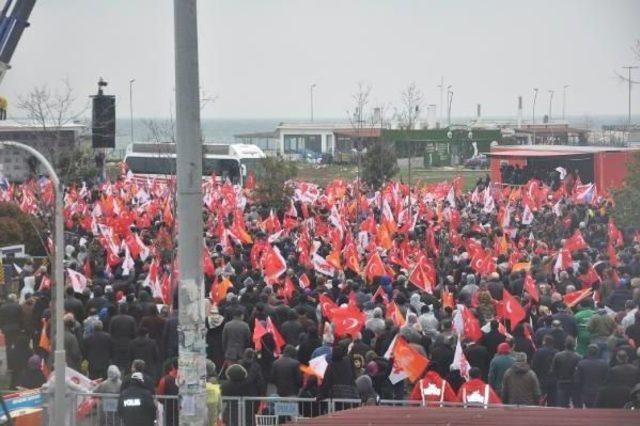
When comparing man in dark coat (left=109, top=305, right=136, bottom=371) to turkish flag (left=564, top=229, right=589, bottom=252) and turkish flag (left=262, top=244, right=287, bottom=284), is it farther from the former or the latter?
turkish flag (left=564, top=229, right=589, bottom=252)

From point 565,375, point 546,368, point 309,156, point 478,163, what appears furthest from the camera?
point 309,156

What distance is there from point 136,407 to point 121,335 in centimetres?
391

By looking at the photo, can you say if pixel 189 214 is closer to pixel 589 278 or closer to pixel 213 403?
pixel 213 403

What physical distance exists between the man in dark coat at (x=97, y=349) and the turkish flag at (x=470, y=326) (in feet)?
14.5

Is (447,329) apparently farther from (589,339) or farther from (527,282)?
(527,282)

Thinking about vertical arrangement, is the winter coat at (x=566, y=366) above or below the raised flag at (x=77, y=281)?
below

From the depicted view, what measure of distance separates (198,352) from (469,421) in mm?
2038

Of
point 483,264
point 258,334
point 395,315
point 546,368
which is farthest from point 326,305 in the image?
point 483,264

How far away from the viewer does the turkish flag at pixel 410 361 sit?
13.8 meters

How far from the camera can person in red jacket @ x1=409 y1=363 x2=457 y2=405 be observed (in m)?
13.1

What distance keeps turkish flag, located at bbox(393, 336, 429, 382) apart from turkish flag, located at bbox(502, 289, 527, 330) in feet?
8.59

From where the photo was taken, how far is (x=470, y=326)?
15133 millimetres

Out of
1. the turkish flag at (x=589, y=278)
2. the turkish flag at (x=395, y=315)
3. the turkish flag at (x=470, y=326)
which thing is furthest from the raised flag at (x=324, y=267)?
the turkish flag at (x=470, y=326)

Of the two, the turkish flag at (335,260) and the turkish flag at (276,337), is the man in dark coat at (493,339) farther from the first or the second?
the turkish flag at (335,260)
